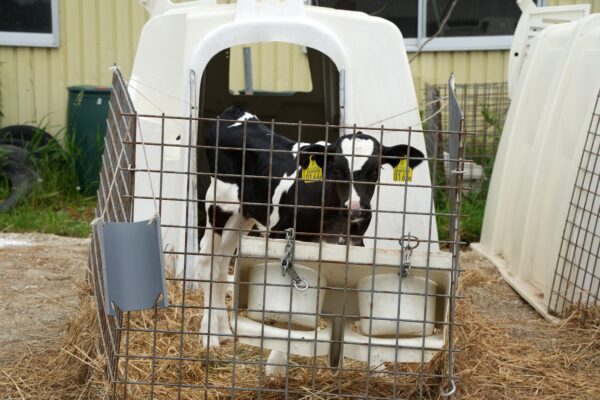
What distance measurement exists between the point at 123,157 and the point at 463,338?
200cm

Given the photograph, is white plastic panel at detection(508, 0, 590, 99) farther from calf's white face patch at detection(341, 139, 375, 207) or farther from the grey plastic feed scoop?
the grey plastic feed scoop

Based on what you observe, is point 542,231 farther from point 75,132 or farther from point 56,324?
point 75,132

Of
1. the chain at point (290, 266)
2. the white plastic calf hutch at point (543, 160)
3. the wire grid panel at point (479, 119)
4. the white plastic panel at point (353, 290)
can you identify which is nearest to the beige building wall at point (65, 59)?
the wire grid panel at point (479, 119)

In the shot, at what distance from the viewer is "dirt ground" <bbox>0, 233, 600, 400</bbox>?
15.2 ft

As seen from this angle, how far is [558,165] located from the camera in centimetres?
671

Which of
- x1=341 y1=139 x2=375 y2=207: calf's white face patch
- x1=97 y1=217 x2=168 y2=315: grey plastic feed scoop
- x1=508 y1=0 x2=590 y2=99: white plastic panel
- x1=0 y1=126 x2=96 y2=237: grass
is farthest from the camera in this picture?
x1=0 y1=126 x2=96 y2=237: grass

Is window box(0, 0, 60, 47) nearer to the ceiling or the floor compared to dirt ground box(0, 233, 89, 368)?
nearer to the ceiling

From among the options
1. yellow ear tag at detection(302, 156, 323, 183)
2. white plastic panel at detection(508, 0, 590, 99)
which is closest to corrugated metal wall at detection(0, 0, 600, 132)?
white plastic panel at detection(508, 0, 590, 99)

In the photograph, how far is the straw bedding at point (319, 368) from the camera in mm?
4355

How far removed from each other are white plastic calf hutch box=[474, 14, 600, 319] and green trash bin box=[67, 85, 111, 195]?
4028 millimetres

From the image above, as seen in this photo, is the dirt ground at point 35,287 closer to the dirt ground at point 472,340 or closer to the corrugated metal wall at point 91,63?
the dirt ground at point 472,340

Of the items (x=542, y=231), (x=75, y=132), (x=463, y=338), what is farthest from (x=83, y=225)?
(x=463, y=338)

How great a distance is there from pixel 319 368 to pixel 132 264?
3.28 feet

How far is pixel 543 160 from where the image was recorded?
23.1ft
